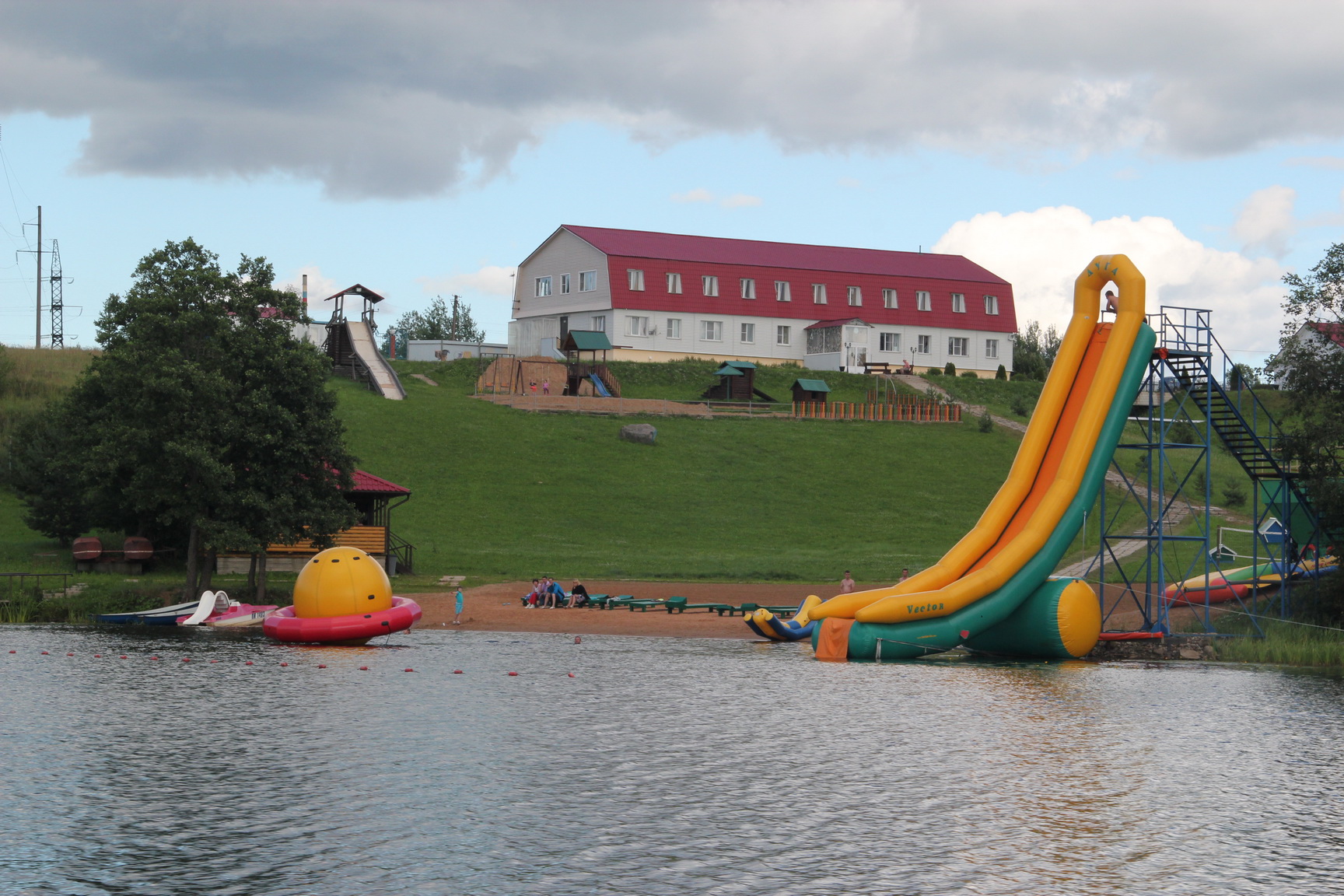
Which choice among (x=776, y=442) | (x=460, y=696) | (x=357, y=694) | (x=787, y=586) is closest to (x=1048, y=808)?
(x=460, y=696)

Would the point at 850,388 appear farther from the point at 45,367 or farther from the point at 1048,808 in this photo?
the point at 1048,808

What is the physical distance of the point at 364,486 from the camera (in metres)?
45.4

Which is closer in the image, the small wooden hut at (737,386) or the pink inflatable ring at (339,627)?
the pink inflatable ring at (339,627)

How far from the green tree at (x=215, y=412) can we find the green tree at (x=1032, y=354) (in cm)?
5058

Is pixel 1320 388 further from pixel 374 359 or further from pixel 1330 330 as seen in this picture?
pixel 374 359

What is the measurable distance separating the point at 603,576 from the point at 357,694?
74.1ft

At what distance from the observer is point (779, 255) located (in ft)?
314

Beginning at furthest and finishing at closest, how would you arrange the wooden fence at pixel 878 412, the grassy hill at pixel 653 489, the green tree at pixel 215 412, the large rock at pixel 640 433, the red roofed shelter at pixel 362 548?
the wooden fence at pixel 878 412, the large rock at pixel 640 433, the grassy hill at pixel 653 489, the red roofed shelter at pixel 362 548, the green tree at pixel 215 412

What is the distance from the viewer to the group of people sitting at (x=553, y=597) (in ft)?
125

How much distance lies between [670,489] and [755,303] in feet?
116

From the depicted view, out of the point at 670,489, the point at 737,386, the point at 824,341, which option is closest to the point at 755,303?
the point at 824,341

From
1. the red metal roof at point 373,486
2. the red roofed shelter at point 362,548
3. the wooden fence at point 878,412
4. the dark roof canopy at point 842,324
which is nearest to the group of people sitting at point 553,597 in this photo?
the red roofed shelter at point 362,548

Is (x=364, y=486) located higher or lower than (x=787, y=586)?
higher

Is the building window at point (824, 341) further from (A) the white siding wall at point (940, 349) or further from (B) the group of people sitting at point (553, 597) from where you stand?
(B) the group of people sitting at point (553, 597)
